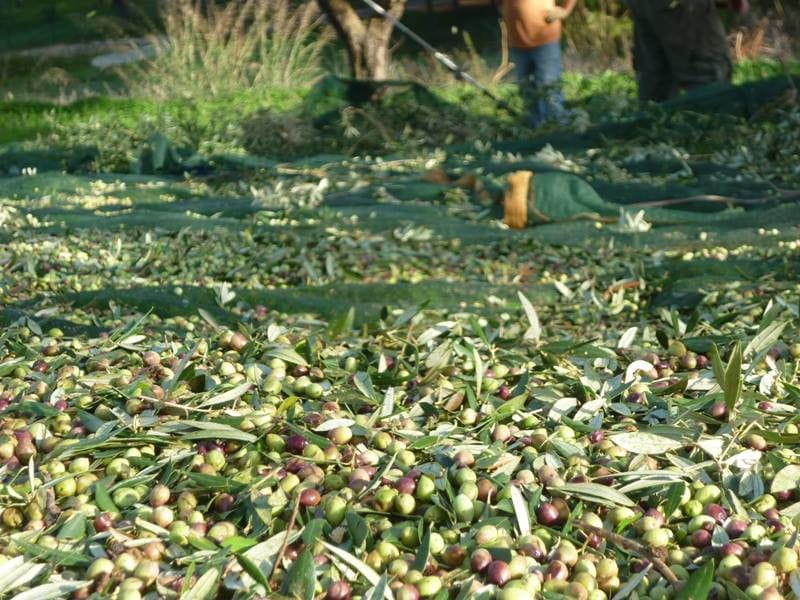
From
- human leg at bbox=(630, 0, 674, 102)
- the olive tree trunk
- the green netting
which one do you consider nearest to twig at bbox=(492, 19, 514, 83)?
the olive tree trunk

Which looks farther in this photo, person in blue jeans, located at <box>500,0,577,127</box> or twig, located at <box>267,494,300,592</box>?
person in blue jeans, located at <box>500,0,577,127</box>

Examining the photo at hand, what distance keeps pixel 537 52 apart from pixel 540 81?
0.24 m

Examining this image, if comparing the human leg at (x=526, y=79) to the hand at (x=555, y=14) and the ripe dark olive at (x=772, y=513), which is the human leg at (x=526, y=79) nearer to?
the hand at (x=555, y=14)

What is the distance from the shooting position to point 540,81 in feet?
28.6

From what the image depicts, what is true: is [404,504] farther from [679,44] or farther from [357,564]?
[679,44]

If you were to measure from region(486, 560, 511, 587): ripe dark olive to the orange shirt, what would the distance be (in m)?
7.51

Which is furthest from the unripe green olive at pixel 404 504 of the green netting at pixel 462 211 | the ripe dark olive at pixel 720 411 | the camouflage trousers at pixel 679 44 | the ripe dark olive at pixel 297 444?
the camouflage trousers at pixel 679 44

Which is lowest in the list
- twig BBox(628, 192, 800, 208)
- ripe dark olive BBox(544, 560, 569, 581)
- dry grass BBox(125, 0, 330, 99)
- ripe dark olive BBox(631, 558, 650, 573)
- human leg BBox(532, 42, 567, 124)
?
twig BBox(628, 192, 800, 208)

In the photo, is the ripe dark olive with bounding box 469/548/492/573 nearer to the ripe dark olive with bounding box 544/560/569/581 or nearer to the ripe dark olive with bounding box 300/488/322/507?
the ripe dark olive with bounding box 544/560/569/581

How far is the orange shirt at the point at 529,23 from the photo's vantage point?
27.5 feet

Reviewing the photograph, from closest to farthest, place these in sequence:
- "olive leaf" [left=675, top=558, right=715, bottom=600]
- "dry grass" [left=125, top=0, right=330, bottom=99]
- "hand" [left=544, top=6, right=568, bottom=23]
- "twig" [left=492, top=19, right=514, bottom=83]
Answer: "olive leaf" [left=675, top=558, right=715, bottom=600] → "hand" [left=544, top=6, right=568, bottom=23] → "dry grass" [left=125, top=0, right=330, bottom=99] → "twig" [left=492, top=19, right=514, bottom=83]

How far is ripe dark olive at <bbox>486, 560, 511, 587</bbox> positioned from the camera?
131 centimetres

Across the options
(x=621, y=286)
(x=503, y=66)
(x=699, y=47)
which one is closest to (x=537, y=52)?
(x=699, y=47)

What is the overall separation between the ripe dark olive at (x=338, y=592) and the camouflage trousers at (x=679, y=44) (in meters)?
7.00
